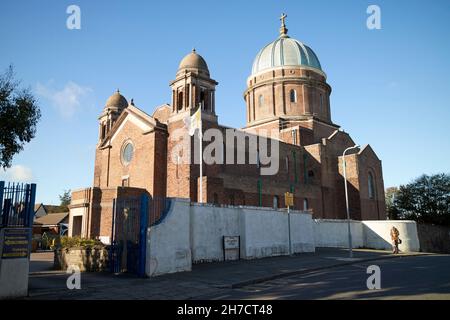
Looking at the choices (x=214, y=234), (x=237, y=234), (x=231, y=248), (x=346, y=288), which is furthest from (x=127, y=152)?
(x=346, y=288)

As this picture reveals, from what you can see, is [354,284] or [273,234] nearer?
[354,284]

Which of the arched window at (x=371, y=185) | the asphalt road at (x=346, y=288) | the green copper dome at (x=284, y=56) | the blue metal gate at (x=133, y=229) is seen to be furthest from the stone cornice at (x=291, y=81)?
the asphalt road at (x=346, y=288)

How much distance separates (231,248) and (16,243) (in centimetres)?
1062

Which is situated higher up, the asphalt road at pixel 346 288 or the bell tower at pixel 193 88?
the bell tower at pixel 193 88

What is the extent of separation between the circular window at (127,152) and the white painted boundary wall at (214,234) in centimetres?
1440

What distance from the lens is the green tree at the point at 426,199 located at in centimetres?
4703

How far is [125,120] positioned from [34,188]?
21.4 m

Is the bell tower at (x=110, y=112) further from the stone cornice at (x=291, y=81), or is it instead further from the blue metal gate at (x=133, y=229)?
the blue metal gate at (x=133, y=229)

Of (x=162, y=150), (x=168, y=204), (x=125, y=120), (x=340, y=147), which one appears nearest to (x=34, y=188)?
(x=168, y=204)

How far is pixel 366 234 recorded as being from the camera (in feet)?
101

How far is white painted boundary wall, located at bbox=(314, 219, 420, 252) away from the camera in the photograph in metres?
28.1

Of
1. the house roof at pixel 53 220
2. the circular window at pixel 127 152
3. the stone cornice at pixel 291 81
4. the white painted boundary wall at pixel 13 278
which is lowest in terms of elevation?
the white painted boundary wall at pixel 13 278

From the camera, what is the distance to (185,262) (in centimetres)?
1455
